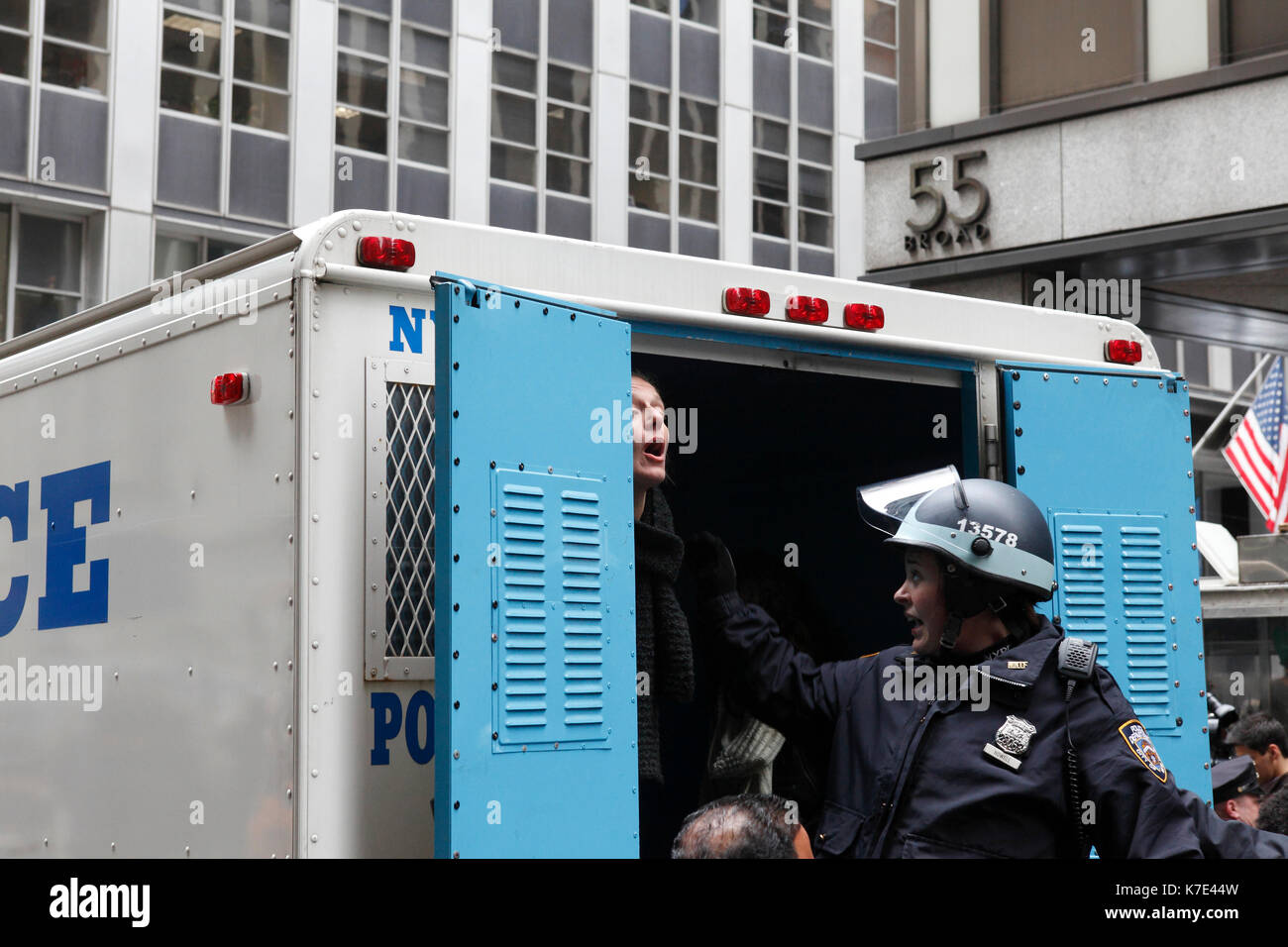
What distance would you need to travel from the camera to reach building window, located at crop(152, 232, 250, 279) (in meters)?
21.8

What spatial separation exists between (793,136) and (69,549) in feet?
79.3

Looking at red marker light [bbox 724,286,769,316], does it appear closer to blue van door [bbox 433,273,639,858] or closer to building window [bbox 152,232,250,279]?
blue van door [bbox 433,273,639,858]

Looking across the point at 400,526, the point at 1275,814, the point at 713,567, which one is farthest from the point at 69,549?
the point at 1275,814

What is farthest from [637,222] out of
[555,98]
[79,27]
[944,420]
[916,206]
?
[944,420]

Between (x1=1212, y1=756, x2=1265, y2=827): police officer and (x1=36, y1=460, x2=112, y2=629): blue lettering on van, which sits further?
(x1=1212, y1=756, x2=1265, y2=827): police officer

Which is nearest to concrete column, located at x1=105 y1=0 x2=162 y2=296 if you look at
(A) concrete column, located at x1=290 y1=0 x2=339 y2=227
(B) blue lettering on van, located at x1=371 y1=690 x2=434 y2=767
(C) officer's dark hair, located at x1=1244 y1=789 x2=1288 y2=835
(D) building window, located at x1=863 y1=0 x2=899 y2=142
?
(A) concrete column, located at x1=290 y1=0 x2=339 y2=227

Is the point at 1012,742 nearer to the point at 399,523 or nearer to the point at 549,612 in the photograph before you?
the point at 549,612

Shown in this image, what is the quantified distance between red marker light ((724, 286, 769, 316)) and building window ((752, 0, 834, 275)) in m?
22.3

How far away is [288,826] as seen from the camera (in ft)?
14.6

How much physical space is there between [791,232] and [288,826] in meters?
25.0

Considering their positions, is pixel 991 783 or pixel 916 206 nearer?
pixel 991 783

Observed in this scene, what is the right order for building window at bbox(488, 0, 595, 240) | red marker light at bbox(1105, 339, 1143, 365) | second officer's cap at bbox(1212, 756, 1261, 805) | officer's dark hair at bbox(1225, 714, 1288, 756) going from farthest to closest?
building window at bbox(488, 0, 595, 240) → officer's dark hair at bbox(1225, 714, 1288, 756) → second officer's cap at bbox(1212, 756, 1261, 805) → red marker light at bbox(1105, 339, 1143, 365)

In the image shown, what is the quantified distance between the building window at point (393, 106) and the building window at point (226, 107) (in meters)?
0.96
